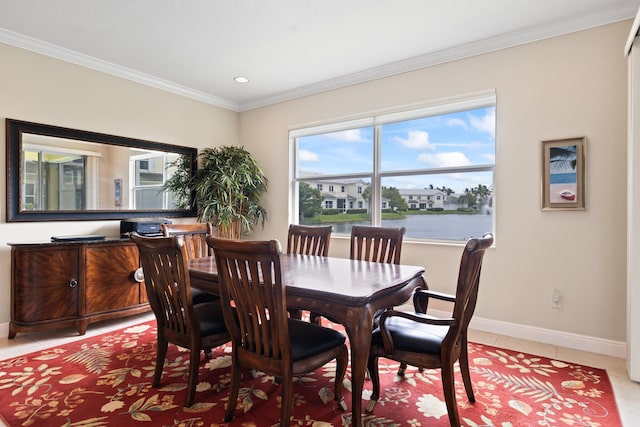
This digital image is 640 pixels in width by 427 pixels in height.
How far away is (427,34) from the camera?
3.17 metres

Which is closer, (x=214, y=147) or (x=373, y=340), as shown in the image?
(x=373, y=340)

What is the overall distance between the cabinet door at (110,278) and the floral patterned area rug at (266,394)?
24.2 inches

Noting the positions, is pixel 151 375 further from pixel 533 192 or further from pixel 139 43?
pixel 533 192

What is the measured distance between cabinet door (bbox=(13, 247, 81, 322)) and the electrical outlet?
4.13 metres

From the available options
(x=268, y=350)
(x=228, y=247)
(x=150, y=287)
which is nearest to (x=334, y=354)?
(x=268, y=350)

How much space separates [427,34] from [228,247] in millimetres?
2663

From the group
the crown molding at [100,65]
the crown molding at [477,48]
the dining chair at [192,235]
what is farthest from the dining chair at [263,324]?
the crown molding at [100,65]

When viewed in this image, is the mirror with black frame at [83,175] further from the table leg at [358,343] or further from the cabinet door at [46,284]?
the table leg at [358,343]

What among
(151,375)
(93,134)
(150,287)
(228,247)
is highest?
(93,134)

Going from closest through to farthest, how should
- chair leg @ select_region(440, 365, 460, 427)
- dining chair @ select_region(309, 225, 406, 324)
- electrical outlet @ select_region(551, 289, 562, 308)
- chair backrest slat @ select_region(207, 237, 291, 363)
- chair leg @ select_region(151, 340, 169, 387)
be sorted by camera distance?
chair backrest slat @ select_region(207, 237, 291, 363) → chair leg @ select_region(440, 365, 460, 427) → chair leg @ select_region(151, 340, 169, 387) → dining chair @ select_region(309, 225, 406, 324) → electrical outlet @ select_region(551, 289, 562, 308)

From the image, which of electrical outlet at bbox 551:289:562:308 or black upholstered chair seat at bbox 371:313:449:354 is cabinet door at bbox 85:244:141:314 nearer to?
black upholstered chair seat at bbox 371:313:449:354

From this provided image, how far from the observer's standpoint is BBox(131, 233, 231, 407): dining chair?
1977mm

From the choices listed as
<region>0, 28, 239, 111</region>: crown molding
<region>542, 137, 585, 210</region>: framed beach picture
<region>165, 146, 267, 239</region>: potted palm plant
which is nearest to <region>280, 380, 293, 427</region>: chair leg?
<region>542, 137, 585, 210</region>: framed beach picture

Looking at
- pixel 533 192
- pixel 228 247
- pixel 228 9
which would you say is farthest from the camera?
pixel 533 192
